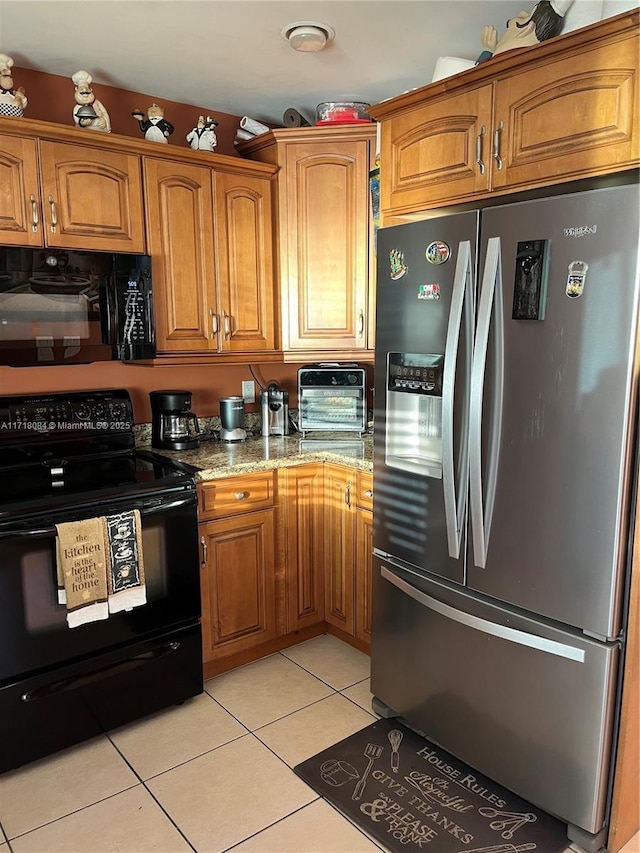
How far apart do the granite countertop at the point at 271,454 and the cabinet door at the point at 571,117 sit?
125cm

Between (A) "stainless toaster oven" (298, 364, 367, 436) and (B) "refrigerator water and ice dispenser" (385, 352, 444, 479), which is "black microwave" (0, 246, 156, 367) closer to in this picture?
(A) "stainless toaster oven" (298, 364, 367, 436)

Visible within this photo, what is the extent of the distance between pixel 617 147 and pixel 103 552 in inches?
77.2

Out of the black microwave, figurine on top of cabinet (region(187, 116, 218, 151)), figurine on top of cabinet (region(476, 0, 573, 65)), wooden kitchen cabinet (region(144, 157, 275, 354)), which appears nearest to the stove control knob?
the black microwave

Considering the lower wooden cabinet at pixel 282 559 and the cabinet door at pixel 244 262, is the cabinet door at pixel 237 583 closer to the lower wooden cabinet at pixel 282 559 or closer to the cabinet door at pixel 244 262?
the lower wooden cabinet at pixel 282 559

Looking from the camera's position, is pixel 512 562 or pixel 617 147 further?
pixel 512 562

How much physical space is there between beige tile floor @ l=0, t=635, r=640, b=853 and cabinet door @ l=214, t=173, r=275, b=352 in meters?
1.53

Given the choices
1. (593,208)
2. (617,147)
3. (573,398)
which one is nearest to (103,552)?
(573,398)

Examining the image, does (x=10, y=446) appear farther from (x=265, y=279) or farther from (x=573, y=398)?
(x=573, y=398)

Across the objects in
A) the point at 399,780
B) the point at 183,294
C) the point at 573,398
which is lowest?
the point at 399,780

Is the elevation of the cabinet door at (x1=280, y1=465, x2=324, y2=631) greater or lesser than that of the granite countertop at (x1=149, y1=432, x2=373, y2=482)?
lesser

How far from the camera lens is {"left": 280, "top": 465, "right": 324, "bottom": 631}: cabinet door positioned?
2736mm

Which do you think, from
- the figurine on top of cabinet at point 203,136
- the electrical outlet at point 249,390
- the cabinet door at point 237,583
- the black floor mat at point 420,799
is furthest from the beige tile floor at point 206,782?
the figurine on top of cabinet at point 203,136

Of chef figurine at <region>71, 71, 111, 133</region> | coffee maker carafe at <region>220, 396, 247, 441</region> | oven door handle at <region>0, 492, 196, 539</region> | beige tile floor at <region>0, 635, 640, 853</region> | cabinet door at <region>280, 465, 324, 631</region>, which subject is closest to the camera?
beige tile floor at <region>0, 635, 640, 853</region>

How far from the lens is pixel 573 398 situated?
1.64 metres
